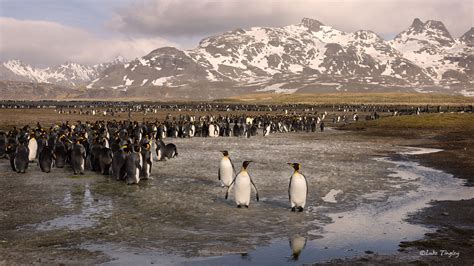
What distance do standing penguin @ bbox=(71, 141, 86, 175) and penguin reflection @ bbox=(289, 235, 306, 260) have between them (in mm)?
9235

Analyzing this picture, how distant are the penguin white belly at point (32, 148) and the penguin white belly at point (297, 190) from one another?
1167cm

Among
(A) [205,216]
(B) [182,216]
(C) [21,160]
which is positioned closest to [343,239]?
(A) [205,216]

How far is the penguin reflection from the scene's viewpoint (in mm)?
8372

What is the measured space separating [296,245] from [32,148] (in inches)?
526

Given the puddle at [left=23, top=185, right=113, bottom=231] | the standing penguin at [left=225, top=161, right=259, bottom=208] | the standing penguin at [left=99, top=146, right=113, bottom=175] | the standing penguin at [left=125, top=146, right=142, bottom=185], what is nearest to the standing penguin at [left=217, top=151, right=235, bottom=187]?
the standing penguin at [left=225, top=161, right=259, bottom=208]

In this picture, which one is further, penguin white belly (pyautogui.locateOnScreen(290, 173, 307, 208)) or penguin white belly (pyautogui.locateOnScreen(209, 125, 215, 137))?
penguin white belly (pyautogui.locateOnScreen(209, 125, 215, 137))

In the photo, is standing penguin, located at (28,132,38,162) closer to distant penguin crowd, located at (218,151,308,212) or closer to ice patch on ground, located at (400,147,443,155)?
distant penguin crowd, located at (218,151,308,212)

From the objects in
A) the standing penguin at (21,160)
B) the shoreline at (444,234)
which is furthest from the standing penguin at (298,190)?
the standing penguin at (21,160)

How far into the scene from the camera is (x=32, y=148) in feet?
61.3

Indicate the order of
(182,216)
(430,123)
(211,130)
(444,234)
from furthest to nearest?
1. (430,123)
2. (211,130)
3. (182,216)
4. (444,234)

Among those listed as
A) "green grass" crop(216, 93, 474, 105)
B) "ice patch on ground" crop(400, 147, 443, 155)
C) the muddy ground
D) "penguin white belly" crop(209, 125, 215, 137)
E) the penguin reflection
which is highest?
"green grass" crop(216, 93, 474, 105)

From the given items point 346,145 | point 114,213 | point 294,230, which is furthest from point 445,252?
point 346,145

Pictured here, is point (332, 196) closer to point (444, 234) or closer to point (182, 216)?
point (444, 234)

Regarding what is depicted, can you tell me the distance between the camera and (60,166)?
17.6 m
